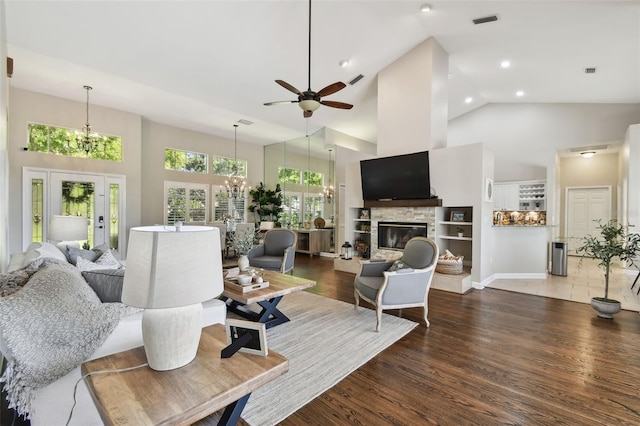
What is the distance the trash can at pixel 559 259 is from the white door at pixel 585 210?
3205mm

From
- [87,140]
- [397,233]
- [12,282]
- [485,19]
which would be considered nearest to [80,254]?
[12,282]

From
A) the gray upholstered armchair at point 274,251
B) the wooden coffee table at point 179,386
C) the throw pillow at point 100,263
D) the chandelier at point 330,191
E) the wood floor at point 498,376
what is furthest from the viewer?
the chandelier at point 330,191

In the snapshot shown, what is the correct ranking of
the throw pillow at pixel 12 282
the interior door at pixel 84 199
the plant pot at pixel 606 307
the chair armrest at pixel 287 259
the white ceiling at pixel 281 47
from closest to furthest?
the throw pillow at pixel 12 282, the plant pot at pixel 606 307, the white ceiling at pixel 281 47, the chair armrest at pixel 287 259, the interior door at pixel 84 199

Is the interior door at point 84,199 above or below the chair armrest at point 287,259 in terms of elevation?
above

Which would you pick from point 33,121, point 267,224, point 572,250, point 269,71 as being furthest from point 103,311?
point 572,250

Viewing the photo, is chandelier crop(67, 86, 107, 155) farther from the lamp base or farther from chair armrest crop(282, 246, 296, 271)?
the lamp base

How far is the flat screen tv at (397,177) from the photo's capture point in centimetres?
553

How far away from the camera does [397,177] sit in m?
5.87

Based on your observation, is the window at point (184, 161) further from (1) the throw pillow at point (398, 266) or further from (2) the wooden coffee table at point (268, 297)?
(1) the throw pillow at point (398, 266)

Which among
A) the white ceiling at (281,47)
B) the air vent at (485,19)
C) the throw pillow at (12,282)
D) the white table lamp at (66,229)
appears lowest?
the throw pillow at (12,282)

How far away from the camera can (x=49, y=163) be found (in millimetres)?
6242

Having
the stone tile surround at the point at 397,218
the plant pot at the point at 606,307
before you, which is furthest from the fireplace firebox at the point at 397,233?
the plant pot at the point at 606,307

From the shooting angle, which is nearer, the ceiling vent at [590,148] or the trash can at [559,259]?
the trash can at [559,259]

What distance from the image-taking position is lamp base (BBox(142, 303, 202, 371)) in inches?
47.8
